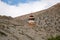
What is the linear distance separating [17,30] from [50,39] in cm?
143

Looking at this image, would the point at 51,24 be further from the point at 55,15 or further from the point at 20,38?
the point at 20,38

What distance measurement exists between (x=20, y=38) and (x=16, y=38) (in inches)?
6.1

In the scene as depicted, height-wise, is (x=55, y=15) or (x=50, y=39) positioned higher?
(x=55, y=15)

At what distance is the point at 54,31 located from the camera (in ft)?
Result: 34.3

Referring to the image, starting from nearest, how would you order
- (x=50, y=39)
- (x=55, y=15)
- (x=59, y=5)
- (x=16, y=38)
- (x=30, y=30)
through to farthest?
(x=16, y=38), (x=50, y=39), (x=30, y=30), (x=55, y=15), (x=59, y=5)

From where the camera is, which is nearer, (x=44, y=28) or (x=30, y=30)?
(x=30, y=30)

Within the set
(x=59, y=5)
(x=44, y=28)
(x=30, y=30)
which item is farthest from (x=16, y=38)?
(x=59, y=5)

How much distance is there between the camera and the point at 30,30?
954cm

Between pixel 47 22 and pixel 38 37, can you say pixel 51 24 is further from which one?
pixel 38 37

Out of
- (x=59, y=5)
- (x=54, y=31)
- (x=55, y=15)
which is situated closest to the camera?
(x=54, y=31)

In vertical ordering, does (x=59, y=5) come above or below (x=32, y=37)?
above

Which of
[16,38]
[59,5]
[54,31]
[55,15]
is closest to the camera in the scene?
[16,38]

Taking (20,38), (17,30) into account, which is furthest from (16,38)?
(17,30)

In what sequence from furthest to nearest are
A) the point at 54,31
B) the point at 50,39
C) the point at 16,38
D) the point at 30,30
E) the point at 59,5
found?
the point at 59,5, the point at 54,31, the point at 30,30, the point at 50,39, the point at 16,38
